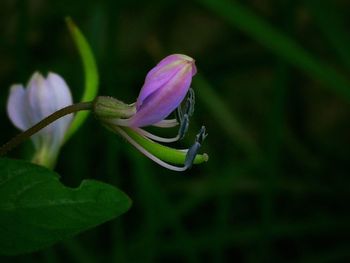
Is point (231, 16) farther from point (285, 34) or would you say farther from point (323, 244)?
point (323, 244)

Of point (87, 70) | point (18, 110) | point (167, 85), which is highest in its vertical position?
point (167, 85)

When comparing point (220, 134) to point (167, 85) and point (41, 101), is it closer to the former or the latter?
point (41, 101)

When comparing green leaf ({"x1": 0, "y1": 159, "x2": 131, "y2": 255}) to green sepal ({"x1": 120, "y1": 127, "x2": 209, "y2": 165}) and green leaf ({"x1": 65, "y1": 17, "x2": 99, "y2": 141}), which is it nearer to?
green sepal ({"x1": 120, "y1": 127, "x2": 209, "y2": 165})

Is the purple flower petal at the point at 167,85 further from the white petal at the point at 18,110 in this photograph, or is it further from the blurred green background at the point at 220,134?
the blurred green background at the point at 220,134

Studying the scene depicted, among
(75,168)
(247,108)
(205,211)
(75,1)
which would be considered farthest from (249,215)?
(75,1)

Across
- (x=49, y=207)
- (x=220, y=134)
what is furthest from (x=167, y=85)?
(x=220, y=134)

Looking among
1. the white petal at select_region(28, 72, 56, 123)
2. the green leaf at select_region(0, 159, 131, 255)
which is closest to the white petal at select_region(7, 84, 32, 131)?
the white petal at select_region(28, 72, 56, 123)

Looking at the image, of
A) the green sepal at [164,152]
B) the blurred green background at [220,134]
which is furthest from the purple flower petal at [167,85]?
the blurred green background at [220,134]
